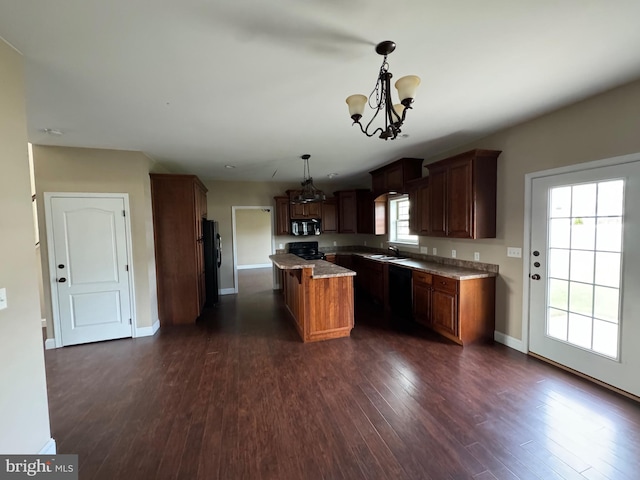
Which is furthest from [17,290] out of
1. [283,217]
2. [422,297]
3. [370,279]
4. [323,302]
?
[283,217]

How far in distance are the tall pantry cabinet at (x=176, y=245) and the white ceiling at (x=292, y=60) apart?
45.5 inches

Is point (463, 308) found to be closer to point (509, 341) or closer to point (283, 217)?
point (509, 341)

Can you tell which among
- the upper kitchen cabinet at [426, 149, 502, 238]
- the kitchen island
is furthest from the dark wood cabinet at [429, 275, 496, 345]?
the kitchen island

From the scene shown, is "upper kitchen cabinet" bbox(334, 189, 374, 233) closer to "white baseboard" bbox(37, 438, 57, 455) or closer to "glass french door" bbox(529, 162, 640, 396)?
"glass french door" bbox(529, 162, 640, 396)

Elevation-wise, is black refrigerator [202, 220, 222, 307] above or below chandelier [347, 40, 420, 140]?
below

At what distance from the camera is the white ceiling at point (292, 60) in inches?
56.5

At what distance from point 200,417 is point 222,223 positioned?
15.1 ft

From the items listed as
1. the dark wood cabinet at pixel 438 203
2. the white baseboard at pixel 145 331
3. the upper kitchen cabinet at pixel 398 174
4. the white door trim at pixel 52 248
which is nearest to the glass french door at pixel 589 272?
the dark wood cabinet at pixel 438 203

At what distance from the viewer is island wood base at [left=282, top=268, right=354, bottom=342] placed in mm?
3612

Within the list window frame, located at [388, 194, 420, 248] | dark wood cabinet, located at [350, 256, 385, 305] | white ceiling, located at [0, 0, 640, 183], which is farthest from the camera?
window frame, located at [388, 194, 420, 248]

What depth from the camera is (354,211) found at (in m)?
6.50

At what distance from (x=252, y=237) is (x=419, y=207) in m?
8.02

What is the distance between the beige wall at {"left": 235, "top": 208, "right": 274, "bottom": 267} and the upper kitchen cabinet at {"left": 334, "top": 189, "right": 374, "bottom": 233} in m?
4.93

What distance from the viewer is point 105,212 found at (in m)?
3.68
